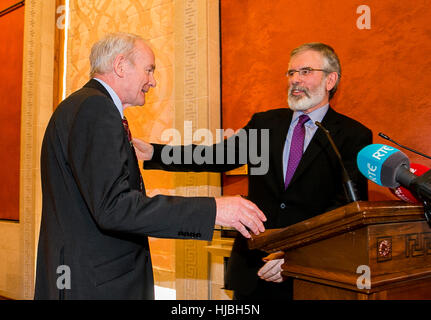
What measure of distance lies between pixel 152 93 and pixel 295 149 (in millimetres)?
2246

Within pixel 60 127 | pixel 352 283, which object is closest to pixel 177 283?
pixel 60 127

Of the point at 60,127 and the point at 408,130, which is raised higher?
the point at 408,130

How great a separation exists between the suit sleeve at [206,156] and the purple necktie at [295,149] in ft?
0.87

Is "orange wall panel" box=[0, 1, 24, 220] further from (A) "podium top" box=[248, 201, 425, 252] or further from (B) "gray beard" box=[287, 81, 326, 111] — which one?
(A) "podium top" box=[248, 201, 425, 252]

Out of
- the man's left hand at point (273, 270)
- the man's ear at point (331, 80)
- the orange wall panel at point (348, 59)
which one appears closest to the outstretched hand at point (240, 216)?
the man's left hand at point (273, 270)

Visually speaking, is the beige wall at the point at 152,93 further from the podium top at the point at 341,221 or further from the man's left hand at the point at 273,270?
the podium top at the point at 341,221

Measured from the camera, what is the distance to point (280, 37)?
9.32ft

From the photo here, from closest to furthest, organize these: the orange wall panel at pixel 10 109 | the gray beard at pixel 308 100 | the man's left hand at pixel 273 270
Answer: the man's left hand at pixel 273 270 < the gray beard at pixel 308 100 < the orange wall panel at pixel 10 109

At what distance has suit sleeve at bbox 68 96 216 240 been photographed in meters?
1.14

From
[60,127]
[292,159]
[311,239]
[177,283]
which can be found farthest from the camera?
[177,283]

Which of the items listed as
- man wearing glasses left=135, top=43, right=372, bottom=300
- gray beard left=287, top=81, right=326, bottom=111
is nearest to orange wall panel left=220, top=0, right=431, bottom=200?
man wearing glasses left=135, top=43, right=372, bottom=300

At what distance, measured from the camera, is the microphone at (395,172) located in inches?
35.1

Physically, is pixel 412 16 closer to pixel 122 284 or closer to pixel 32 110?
pixel 122 284
